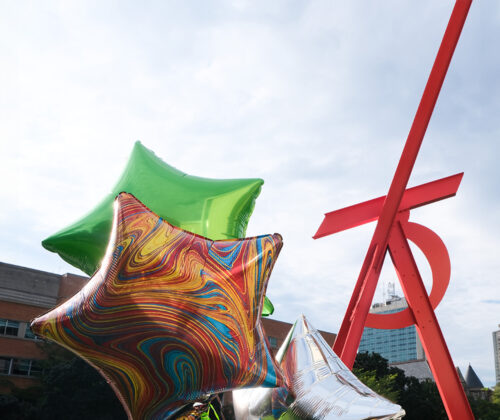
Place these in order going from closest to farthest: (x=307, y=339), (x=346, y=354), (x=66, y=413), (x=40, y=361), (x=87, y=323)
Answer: (x=87, y=323) < (x=307, y=339) < (x=346, y=354) < (x=66, y=413) < (x=40, y=361)

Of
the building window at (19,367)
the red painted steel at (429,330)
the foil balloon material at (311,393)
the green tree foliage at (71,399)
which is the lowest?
the foil balloon material at (311,393)

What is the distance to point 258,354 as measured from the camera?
3004 millimetres

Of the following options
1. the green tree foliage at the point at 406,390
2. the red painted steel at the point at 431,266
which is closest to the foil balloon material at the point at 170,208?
the red painted steel at the point at 431,266

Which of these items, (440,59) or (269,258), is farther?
(440,59)

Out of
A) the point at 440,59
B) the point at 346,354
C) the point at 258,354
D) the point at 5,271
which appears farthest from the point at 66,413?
the point at 258,354

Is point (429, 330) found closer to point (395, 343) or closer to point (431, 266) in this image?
point (431, 266)

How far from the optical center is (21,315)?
22.6 m

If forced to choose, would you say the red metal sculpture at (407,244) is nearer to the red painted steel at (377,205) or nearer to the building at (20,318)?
the red painted steel at (377,205)

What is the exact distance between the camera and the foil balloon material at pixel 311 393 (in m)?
3.10

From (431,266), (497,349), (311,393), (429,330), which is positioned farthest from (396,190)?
(497,349)

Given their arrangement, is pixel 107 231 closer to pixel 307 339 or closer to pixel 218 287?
pixel 218 287

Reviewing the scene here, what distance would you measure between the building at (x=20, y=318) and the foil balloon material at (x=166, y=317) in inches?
779

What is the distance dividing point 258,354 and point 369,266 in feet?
15.9

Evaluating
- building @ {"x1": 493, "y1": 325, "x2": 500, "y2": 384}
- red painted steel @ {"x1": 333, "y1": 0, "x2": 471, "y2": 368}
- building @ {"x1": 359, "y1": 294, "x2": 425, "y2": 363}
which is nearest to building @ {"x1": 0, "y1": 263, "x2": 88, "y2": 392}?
red painted steel @ {"x1": 333, "y1": 0, "x2": 471, "y2": 368}
